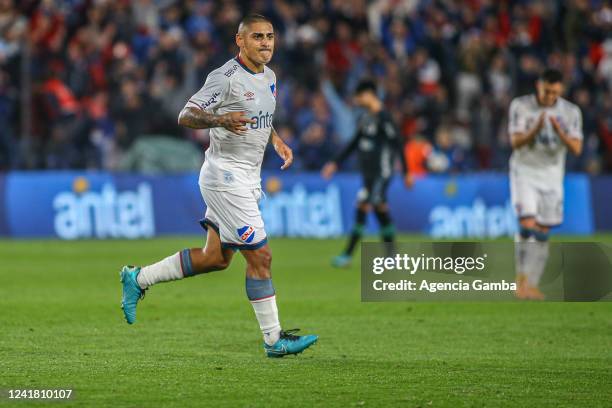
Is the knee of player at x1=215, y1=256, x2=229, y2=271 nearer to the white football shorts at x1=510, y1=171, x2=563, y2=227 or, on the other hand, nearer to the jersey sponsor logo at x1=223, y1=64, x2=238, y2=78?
the jersey sponsor logo at x1=223, y1=64, x2=238, y2=78

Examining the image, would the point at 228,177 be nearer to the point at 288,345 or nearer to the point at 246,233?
the point at 246,233

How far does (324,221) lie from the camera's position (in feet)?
70.8

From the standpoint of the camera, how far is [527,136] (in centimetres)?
1243

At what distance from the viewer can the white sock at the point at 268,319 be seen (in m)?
8.48

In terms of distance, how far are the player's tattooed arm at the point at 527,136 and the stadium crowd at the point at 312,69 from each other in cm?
966

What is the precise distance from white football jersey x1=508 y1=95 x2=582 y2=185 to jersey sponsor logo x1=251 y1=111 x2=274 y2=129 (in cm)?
451

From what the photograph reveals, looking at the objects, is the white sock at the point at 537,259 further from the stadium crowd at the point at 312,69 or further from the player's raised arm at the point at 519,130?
the stadium crowd at the point at 312,69

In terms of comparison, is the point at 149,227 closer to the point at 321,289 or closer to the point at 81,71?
the point at 81,71

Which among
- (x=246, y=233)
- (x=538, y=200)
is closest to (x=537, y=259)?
(x=538, y=200)

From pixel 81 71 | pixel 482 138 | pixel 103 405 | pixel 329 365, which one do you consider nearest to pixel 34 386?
pixel 103 405

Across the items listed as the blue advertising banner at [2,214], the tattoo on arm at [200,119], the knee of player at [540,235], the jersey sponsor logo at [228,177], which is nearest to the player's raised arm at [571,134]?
the knee of player at [540,235]

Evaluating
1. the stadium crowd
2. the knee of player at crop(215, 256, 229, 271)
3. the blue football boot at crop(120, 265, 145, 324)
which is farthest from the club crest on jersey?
the stadium crowd

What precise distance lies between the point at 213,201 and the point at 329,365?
4.65ft

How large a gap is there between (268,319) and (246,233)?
609 mm
